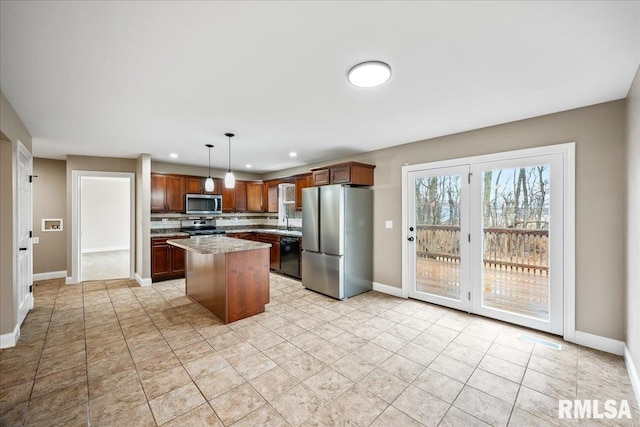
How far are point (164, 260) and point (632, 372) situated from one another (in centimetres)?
635

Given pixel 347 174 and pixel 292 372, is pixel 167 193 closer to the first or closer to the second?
pixel 347 174

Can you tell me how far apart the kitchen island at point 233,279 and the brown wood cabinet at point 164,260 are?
1.67m

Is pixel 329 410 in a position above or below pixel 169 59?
below

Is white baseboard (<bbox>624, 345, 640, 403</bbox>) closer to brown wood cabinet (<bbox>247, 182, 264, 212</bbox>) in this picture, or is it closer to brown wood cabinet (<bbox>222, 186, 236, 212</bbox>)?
brown wood cabinet (<bbox>247, 182, 264, 212</bbox>)

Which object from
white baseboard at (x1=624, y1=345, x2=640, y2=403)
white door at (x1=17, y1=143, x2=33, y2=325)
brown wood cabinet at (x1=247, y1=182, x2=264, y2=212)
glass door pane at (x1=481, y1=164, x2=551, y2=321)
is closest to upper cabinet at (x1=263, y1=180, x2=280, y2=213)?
brown wood cabinet at (x1=247, y1=182, x2=264, y2=212)

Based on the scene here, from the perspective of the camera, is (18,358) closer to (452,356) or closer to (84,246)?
(452,356)

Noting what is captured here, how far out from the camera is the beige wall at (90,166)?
4.95 meters

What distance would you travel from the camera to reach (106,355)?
2578mm

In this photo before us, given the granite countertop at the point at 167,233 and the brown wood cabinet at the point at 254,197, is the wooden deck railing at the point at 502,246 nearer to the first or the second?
the brown wood cabinet at the point at 254,197

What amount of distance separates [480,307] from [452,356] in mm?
1231

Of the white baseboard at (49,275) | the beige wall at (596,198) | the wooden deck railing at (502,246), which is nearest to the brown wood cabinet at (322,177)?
the wooden deck railing at (502,246)

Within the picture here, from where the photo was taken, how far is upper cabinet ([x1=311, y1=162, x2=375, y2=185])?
4.28m

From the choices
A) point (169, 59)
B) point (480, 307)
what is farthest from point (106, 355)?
point (480, 307)

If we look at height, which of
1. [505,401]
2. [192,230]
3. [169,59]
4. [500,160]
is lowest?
[505,401]
